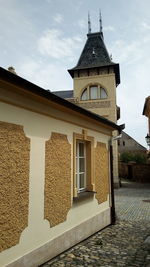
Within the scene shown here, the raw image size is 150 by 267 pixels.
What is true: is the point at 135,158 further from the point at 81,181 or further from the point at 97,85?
the point at 81,181

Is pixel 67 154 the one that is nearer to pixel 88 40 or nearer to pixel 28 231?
pixel 28 231

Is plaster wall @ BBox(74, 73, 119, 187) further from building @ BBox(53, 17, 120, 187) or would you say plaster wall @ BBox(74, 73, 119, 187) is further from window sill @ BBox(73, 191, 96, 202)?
window sill @ BBox(73, 191, 96, 202)

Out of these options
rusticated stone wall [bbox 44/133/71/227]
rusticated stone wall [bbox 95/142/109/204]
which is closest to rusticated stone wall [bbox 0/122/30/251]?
rusticated stone wall [bbox 44/133/71/227]

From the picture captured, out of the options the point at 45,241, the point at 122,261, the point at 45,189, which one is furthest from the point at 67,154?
the point at 122,261

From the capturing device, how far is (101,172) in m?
7.18

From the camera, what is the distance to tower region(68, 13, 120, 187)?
19734 millimetres

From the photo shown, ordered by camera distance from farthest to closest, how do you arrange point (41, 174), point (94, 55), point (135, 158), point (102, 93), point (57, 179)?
point (135, 158)
point (94, 55)
point (102, 93)
point (57, 179)
point (41, 174)

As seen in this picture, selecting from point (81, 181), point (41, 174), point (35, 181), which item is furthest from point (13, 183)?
point (81, 181)

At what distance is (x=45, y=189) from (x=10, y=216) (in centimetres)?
100

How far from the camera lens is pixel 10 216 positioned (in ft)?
12.0

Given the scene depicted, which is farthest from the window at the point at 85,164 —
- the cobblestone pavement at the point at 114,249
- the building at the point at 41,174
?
the cobblestone pavement at the point at 114,249

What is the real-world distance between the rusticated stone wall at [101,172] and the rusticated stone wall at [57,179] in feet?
5.52

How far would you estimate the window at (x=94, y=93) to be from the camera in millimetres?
20188

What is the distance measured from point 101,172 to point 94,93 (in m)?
14.0
